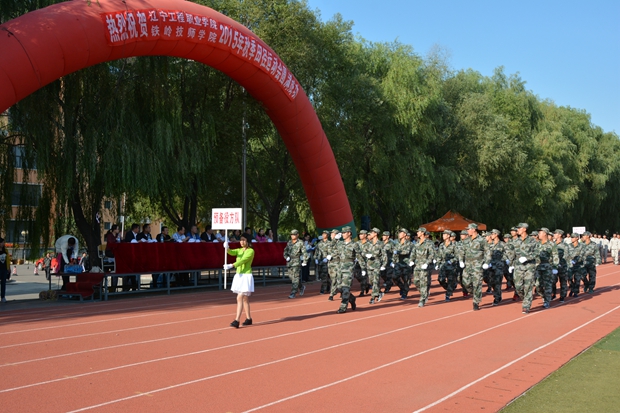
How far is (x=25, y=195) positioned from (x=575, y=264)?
1593 cm

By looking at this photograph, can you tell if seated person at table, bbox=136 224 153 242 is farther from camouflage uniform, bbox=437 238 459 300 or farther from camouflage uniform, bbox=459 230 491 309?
camouflage uniform, bbox=459 230 491 309

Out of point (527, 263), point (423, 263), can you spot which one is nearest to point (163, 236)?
point (423, 263)

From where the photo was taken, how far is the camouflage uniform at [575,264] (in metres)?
18.4

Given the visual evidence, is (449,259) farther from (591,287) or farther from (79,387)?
(79,387)

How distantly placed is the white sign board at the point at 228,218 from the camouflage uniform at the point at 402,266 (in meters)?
5.66

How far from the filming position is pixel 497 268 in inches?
661

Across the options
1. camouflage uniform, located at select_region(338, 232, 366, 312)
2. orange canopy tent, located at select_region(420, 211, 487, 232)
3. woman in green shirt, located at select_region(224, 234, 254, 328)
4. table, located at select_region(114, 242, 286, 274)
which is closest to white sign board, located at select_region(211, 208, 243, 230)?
woman in green shirt, located at select_region(224, 234, 254, 328)

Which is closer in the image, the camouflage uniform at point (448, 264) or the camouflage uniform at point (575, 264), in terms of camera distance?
the camouflage uniform at point (448, 264)

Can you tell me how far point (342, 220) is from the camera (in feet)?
77.0

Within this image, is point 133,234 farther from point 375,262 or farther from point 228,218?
point 375,262

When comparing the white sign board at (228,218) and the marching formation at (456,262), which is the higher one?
the white sign board at (228,218)

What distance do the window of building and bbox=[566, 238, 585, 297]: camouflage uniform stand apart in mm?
15231

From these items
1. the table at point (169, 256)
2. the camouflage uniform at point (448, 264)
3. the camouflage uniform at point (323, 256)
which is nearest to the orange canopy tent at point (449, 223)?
the table at point (169, 256)

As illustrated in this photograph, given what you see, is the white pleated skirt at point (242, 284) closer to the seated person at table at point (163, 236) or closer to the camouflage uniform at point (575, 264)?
the seated person at table at point (163, 236)
